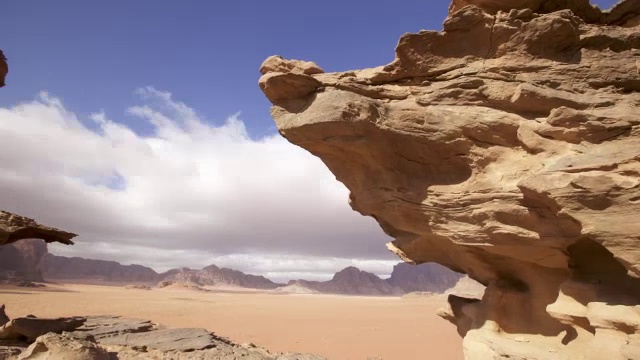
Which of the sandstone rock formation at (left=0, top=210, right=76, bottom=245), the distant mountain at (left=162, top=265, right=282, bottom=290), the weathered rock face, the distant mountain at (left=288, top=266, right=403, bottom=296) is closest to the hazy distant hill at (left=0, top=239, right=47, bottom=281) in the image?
the distant mountain at (left=162, top=265, right=282, bottom=290)

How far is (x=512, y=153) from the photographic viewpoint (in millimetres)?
8016

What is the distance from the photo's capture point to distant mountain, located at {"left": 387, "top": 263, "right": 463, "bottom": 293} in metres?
139

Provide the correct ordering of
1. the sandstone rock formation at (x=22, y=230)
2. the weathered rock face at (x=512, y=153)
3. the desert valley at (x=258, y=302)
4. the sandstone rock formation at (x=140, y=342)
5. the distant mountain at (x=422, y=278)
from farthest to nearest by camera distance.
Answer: the distant mountain at (x=422, y=278), the desert valley at (x=258, y=302), the sandstone rock formation at (x=22, y=230), the sandstone rock formation at (x=140, y=342), the weathered rock face at (x=512, y=153)

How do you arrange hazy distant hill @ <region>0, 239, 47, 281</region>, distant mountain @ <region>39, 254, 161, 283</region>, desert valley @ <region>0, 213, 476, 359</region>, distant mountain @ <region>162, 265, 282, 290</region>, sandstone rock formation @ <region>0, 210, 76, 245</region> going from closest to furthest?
1. sandstone rock formation @ <region>0, 210, 76, 245</region>
2. desert valley @ <region>0, 213, 476, 359</region>
3. hazy distant hill @ <region>0, 239, 47, 281</region>
4. distant mountain @ <region>39, 254, 161, 283</region>
5. distant mountain @ <region>162, 265, 282, 290</region>

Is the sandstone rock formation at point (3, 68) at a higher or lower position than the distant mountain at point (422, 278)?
higher

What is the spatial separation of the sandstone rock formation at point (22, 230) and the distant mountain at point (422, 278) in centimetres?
13541

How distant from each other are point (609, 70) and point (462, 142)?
10.5 feet

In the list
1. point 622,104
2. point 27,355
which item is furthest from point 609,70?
point 27,355

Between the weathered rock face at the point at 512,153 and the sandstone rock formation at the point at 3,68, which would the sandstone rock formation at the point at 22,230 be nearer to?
the sandstone rock formation at the point at 3,68

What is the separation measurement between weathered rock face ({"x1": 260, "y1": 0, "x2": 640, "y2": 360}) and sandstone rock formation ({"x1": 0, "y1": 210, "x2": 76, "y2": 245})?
30.5 feet

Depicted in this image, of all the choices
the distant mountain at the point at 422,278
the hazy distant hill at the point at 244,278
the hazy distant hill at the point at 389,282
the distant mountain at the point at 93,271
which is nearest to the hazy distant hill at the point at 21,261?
the distant mountain at the point at 93,271

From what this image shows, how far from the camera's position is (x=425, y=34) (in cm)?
883

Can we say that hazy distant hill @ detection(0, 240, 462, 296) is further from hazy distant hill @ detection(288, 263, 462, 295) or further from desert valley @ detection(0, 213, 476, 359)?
desert valley @ detection(0, 213, 476, 359)

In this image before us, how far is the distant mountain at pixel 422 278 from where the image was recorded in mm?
138875
